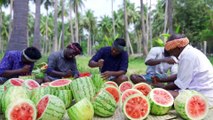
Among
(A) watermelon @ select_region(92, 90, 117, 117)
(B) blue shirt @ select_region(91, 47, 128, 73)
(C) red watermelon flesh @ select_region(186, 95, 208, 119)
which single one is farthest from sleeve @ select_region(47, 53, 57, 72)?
(C) red watermelon flesh @ select_region(186, 95, 208, 119)

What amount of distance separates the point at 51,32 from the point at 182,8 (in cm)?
3827

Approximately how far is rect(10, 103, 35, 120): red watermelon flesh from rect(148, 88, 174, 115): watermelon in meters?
1.65

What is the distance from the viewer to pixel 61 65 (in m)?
6.82

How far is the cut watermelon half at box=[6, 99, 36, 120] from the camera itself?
11.7 ft

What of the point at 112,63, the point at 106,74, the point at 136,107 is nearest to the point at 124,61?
the point at 112,63

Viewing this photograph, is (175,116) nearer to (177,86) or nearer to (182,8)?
(177,86)

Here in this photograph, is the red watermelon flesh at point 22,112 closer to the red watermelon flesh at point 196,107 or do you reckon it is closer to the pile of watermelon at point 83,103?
the pile of watermelon at point 83,103

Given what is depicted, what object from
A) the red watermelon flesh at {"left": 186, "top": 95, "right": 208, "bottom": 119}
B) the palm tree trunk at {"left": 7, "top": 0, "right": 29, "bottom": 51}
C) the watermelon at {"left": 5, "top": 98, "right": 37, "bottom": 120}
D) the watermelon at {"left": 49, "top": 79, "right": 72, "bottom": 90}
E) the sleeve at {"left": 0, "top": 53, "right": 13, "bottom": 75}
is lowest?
the red watermelon flesh at {"left": 186, "top": 95, "right": 208, "bottom": 119}

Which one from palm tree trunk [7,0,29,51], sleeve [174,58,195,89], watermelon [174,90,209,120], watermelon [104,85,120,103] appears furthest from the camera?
palm tree trunk [7,0,29,51]

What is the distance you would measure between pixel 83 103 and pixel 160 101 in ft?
4.04

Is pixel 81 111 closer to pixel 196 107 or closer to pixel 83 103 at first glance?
pixel 83 103

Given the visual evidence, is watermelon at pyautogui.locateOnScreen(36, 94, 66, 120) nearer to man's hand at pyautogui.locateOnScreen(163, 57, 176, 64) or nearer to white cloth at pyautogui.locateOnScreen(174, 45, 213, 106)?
white cloth at pyautogui.locateOnScreen(174, 45, 213, 106)

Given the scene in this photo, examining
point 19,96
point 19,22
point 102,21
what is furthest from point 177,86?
point 102,21

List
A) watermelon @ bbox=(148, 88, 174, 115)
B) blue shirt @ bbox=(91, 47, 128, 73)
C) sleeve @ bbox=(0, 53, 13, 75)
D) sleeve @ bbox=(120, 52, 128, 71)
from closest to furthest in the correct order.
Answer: watermelon @ bbox=(148, 88, 174, 115) < sleeve @ bbox=(0, 53, 13, 75) < sleeve @ bbox=(120, 52, 128, 71) < blue shirt @ bbox=(91, 47, 128, 73)
